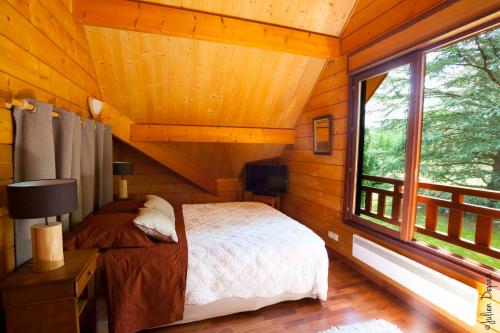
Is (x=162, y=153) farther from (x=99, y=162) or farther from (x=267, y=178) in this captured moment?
(x=267, y=178)

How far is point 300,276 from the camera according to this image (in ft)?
6.90

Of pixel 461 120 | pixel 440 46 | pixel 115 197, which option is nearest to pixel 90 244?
pixel 115 197

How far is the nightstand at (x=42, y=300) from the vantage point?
47.8 inches

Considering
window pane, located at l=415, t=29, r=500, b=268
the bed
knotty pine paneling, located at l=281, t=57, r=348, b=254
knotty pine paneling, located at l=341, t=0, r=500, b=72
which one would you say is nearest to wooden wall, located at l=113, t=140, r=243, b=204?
knotty pine paneling, located at l=281, t=57, r=348, b=254

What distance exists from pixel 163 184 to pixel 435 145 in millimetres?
4289

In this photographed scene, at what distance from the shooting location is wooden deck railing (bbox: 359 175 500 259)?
228 centimetres

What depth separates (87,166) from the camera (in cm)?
231

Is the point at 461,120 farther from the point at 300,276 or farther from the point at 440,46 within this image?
the point at 300,276

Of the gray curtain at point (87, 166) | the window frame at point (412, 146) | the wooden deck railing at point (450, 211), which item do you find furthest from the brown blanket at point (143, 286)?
the wooden deck railing at point (450, 211)

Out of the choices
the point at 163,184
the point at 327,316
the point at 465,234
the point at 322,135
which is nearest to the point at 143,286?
the point at 327,316

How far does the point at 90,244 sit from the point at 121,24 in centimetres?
200

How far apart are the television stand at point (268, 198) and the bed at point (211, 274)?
170cm

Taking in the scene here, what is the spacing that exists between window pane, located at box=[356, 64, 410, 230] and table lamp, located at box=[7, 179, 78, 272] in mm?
2731

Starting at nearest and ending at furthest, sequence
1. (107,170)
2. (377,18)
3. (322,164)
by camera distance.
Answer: (377,18)
(107,170)
(322,164)
